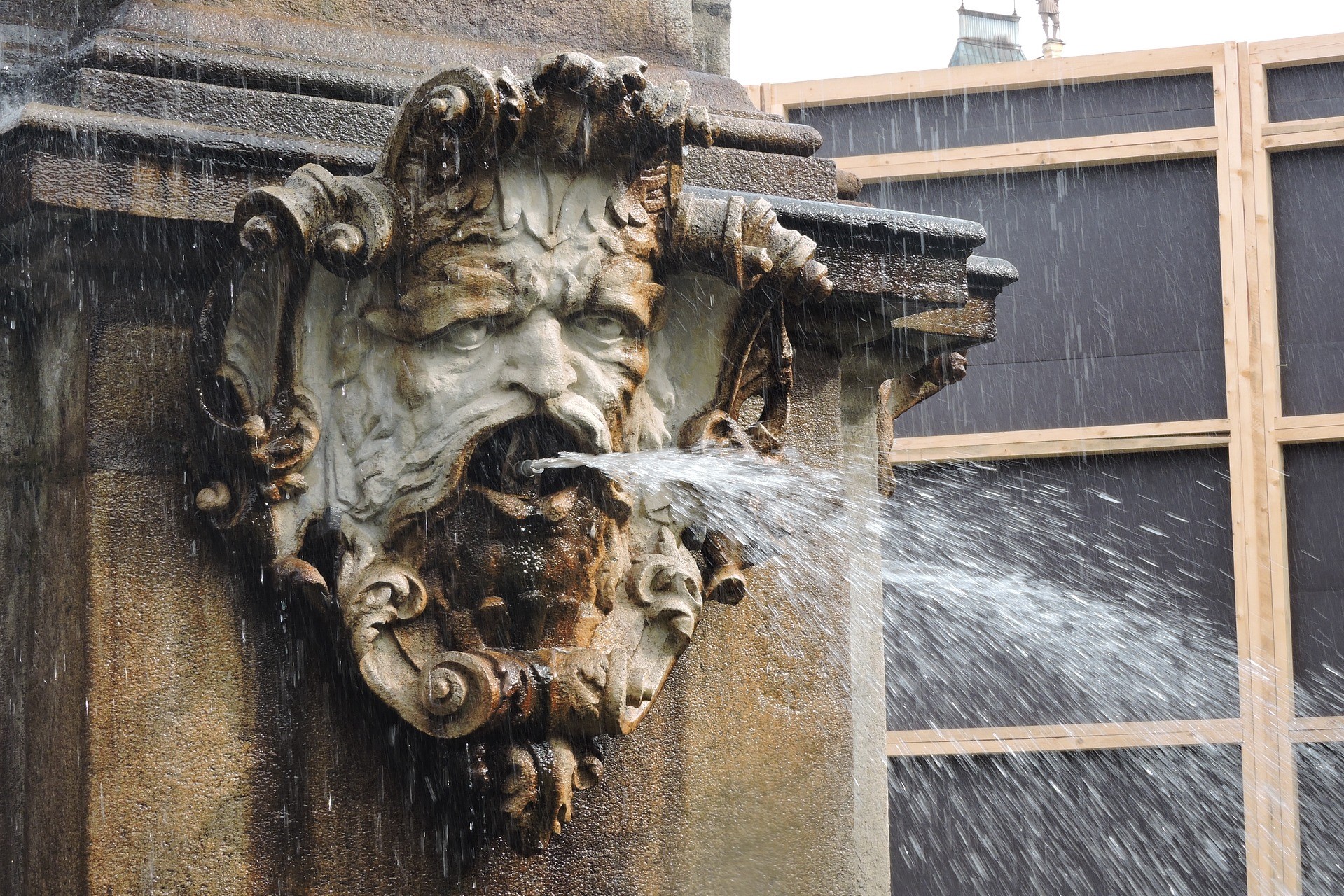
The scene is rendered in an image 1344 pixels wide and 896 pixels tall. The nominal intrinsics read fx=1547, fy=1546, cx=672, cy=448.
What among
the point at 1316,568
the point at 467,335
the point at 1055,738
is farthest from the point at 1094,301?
the point at 467,335

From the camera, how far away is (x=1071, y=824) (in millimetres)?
5848

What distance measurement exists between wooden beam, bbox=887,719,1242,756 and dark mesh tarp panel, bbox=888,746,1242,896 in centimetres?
4

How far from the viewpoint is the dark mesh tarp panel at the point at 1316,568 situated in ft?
17.5

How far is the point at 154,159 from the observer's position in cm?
161

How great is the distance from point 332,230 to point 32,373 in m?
0.45

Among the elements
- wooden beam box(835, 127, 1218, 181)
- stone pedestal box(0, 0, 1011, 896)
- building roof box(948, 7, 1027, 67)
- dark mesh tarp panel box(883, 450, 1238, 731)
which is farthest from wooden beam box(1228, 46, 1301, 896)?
stone pedestal box(0, 0, 1011, 896)

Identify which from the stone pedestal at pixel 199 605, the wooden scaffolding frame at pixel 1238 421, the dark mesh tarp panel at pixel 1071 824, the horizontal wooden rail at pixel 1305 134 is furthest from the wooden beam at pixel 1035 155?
the stone pedestal at pixel 199 605

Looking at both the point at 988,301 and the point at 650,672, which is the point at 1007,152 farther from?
the point at 650,672

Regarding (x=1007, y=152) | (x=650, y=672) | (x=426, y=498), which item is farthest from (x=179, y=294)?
(x=1007, y=152)

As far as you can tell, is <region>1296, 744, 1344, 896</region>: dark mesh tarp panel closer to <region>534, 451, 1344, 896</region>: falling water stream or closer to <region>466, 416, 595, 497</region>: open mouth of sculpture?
<region>534, 451, 1344, 896</region>: falling water stream

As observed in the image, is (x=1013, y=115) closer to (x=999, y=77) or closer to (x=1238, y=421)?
(x=999, y=77)

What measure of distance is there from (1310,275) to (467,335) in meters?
4.59

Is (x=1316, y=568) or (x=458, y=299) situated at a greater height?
(x=458, y=299)

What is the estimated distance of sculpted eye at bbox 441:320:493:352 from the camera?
1.62 metres
